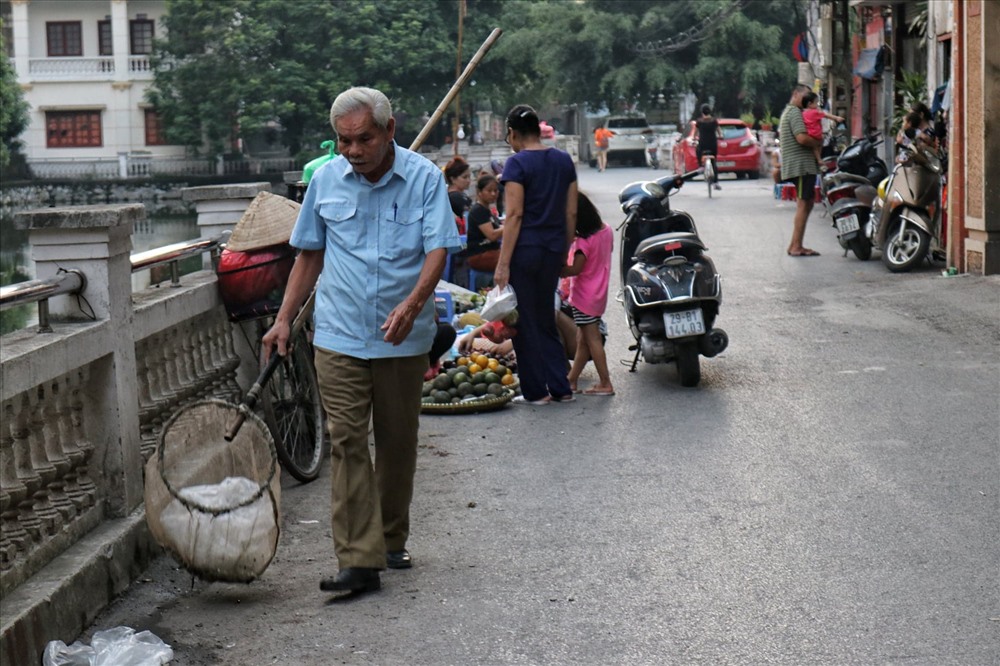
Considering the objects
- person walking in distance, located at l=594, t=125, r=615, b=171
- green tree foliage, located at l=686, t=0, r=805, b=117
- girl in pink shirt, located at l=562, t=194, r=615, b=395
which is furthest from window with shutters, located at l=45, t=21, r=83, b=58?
girl in pink shirt, located at l=562, t=194, r=615, b=395

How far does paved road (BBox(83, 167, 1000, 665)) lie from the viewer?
15.8 feet

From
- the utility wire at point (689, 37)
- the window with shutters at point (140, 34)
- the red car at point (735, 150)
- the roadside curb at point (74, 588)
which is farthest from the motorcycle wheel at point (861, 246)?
the window with shutters at point (140, 34)

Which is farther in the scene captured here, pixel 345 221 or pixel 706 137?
pixel 706 137

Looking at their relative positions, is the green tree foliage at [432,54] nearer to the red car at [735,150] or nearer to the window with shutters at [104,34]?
the window with shutters at [104,34]

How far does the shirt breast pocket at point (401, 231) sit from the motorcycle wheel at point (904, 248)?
1081cm

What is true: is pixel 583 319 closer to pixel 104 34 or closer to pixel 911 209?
pixel 911 209

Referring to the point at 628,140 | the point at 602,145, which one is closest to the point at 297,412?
the point at 602,145

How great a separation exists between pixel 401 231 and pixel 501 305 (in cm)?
343

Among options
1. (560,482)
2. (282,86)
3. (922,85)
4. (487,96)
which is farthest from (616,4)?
(560,482)

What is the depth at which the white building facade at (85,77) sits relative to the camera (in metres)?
63.4

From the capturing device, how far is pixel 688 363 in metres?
9.64

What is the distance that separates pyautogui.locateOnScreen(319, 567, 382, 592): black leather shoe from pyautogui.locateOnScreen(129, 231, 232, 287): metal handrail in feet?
5.30

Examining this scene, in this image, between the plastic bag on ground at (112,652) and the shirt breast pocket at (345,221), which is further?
the shirt breast pocket at (345,221)

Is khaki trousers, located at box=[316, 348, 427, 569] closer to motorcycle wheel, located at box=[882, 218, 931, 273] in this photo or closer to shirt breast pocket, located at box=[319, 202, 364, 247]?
shirt breast pocket, located at box=[319, 202, 364, 247]
